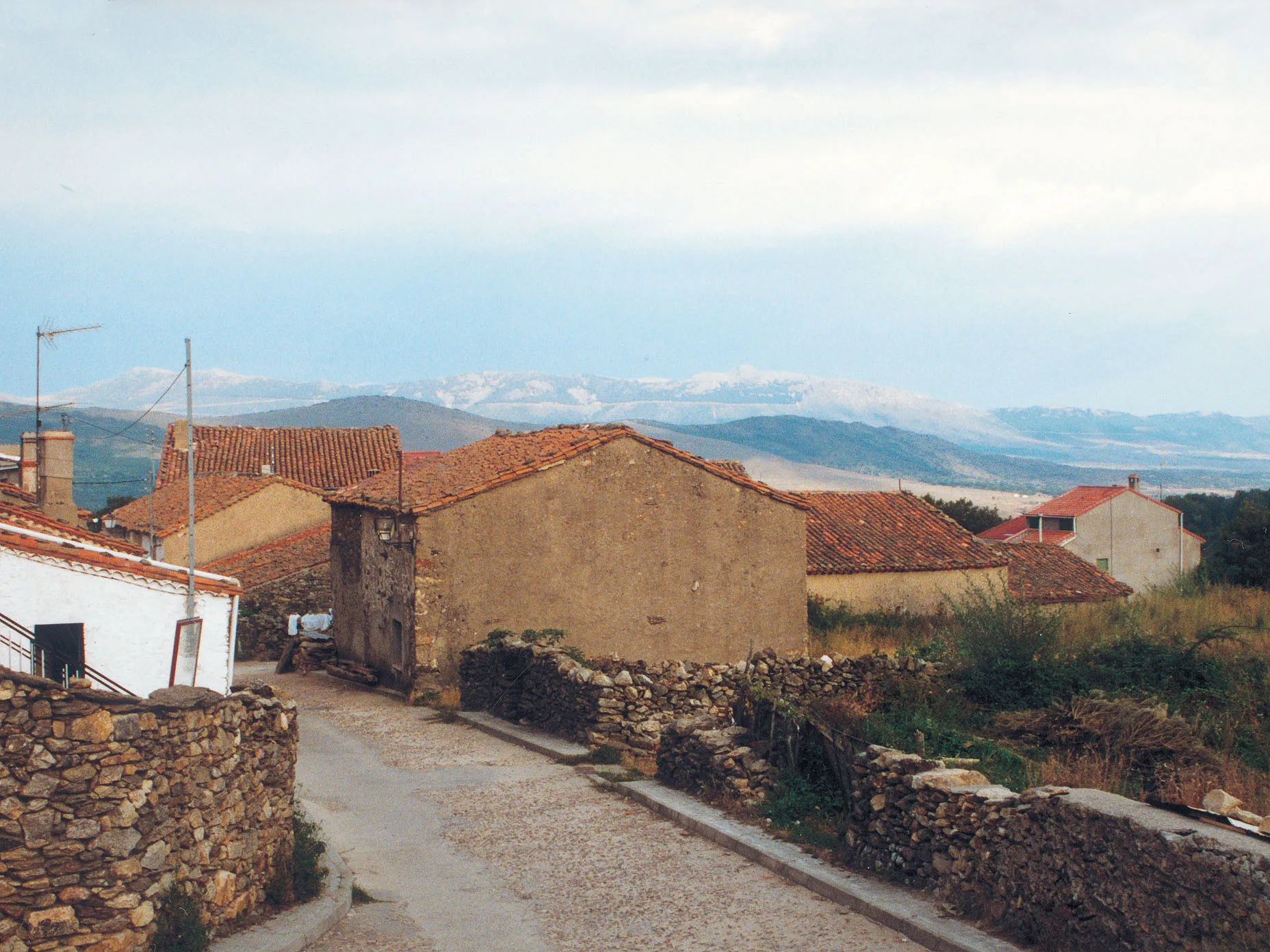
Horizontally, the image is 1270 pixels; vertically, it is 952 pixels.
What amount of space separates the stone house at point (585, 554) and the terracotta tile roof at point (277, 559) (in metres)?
10.5

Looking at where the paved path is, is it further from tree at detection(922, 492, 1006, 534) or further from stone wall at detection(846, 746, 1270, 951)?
tree at detection(922, 492, 1006, 534)

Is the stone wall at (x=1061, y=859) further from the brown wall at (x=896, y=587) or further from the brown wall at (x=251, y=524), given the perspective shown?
the brown wall at (x=251, y=524)

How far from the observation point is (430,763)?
51.8ft

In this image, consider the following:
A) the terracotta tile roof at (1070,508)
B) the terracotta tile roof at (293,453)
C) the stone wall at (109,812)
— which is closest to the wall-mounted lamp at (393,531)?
the stone wall at (109,812)

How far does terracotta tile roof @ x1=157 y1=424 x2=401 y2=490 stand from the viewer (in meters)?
49.1

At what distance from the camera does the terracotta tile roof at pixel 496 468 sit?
2267 cm

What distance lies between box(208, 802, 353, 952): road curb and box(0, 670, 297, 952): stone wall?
0.65 feet

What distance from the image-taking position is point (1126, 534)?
220 feet

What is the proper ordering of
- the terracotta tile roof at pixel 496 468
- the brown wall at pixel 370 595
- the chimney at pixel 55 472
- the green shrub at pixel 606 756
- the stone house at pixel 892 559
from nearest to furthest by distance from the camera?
the green shrub at pixel 606 756, the chimney at pixel 55 472, the terracotta tile roof at pixel 496 468, the brown wall at pixel 370 595, the stone house at pixel 892 559

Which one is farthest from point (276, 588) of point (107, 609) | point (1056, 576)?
point (1056, 576)

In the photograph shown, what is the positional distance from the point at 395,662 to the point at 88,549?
13.2 meters

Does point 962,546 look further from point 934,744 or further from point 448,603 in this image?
point 934,744

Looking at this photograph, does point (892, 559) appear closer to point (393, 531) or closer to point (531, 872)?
point (393, 531)

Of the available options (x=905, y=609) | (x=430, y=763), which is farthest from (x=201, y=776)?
(x=905, y=609)
